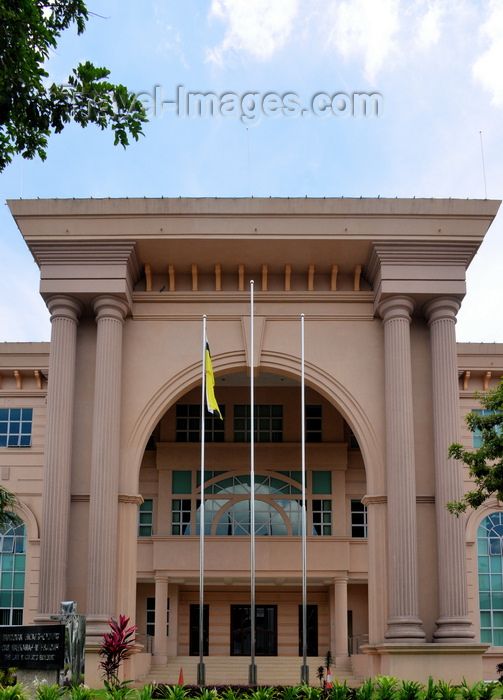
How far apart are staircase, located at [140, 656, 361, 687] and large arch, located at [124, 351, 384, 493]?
792 cm

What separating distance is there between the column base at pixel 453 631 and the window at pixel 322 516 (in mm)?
11398

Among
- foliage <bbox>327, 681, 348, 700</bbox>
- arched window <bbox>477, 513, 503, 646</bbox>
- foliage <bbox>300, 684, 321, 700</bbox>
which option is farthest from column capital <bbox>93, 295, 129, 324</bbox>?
arched window <bbox>477, 513, 503, 646</bbox>

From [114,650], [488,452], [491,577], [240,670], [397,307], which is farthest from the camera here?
[240,670]

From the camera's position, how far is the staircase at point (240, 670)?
3177 centimetres

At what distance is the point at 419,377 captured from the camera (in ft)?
90.1

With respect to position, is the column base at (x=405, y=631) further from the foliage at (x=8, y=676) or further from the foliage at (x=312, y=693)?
the foliage at (x=8, y=676)

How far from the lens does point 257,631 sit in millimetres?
37469

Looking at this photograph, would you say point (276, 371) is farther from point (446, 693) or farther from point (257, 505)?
point (446, 693)

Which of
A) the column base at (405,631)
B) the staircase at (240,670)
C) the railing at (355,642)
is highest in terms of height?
the column base at (405,631)

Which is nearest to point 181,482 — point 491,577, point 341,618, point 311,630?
point 311,630

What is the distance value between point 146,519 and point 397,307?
1447 cm

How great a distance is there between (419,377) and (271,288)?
490 centimetres

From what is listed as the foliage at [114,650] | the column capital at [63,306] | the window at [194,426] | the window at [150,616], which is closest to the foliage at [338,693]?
the foliage at [114,650]

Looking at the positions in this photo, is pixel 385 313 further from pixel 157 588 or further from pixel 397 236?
pixel 157 588
